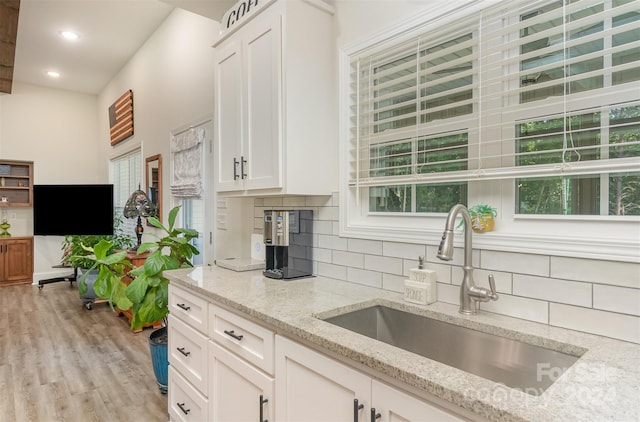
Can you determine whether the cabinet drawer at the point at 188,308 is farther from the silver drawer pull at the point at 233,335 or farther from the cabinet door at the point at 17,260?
the cabinet door at the point at 17,260

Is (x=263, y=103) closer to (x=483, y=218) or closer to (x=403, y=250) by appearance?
(x=403, y=250)

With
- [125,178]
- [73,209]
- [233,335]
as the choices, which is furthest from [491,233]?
[73,209]

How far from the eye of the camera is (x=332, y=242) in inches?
78.7

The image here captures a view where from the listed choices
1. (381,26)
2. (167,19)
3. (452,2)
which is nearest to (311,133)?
(381,26)

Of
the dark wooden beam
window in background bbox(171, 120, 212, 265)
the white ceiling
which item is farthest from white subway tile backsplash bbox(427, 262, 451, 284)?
the dark wooden beam

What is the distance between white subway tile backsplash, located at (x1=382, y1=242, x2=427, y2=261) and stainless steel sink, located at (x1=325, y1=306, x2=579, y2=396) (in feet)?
0.83

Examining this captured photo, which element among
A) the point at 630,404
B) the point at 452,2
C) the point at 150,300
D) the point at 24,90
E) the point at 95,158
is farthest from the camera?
the point at 95,158

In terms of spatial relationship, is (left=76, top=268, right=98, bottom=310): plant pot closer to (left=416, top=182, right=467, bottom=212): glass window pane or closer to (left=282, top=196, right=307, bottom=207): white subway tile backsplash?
(left=282, top=196, right=307, bottom=207): white subway tile backsplash

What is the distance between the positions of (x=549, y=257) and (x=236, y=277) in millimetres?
1458

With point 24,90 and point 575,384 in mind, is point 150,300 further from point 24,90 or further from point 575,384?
point 24,90

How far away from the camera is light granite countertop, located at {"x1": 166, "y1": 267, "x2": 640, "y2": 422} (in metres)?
0.73

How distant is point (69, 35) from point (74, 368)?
3.91 m

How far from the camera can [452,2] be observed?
4.79 feet

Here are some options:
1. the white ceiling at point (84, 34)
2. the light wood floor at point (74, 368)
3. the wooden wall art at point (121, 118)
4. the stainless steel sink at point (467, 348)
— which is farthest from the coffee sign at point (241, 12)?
the wooden wall art at point (121, 118)
